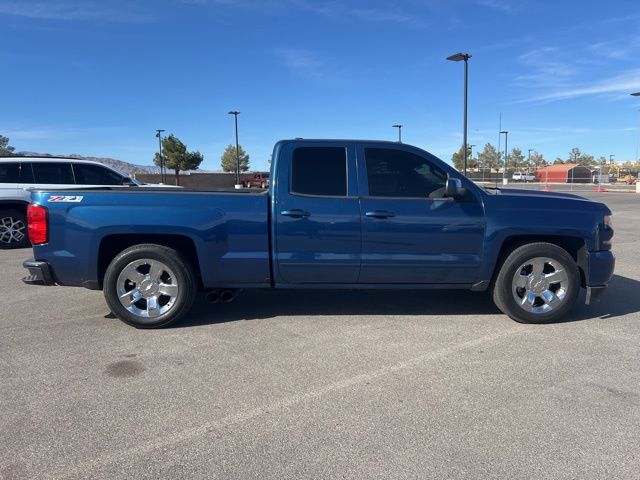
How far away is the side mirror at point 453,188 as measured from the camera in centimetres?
470

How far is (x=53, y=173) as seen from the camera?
34.3ft

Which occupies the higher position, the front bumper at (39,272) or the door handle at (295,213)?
the door handle at (295,213)

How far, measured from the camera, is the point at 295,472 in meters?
2.63

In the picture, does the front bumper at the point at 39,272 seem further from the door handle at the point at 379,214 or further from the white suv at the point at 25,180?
the white suv at the point at 25,180

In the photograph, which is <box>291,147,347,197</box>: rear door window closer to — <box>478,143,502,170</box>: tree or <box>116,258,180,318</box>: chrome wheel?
<box>116,258,180,318</box>: chrome wheel

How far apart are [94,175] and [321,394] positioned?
30.2ft

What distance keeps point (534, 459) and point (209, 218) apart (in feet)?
11.0

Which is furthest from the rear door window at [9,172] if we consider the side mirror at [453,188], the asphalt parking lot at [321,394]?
the side mirror at [453,188]

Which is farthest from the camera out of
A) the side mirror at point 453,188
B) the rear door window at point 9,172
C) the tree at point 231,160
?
the tree at point 231,160

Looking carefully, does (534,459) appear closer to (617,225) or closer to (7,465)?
(7,465)

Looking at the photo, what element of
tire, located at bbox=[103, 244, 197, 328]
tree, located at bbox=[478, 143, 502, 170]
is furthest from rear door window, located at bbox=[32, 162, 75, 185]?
tree, located at bbox=[478, 143, 502, 170]

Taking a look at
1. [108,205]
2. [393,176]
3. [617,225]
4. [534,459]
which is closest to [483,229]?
[393,176]

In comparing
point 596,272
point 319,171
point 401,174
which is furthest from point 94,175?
point 596,272

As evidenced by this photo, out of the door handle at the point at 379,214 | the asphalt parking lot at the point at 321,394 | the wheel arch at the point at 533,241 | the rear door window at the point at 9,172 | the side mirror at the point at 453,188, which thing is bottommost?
the asphalt parking lot at the point at 321,394
